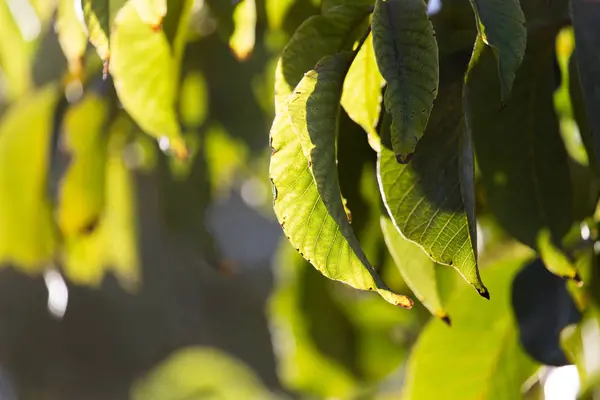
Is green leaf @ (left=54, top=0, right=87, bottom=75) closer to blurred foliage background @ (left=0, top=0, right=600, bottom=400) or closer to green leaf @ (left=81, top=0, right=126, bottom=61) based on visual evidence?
blurred foliage background @ (left=0, top=0, right=600, bottom=400)

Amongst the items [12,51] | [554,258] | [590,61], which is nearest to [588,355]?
[554,258]

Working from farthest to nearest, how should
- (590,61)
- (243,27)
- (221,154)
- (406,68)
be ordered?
1. (221,154)
2. (243,27)
3. (590,61)
4. (406,68)

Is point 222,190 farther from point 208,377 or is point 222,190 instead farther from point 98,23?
point 98,23

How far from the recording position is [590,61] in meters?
0.57

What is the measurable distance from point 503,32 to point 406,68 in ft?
0.20

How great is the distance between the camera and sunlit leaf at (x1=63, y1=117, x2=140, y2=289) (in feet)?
3.93

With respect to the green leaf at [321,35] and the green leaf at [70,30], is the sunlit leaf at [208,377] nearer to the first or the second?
the green leaf at [70,30]

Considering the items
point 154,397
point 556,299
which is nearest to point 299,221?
point 556,299

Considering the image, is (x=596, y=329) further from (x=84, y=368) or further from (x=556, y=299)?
(x=84, y=368)

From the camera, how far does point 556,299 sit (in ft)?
2.33

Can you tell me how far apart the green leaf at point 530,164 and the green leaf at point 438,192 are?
0.12 meters

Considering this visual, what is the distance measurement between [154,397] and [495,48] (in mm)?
2178

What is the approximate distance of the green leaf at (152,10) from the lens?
599 mm

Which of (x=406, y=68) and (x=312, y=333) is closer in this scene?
(x=406, y=68)
